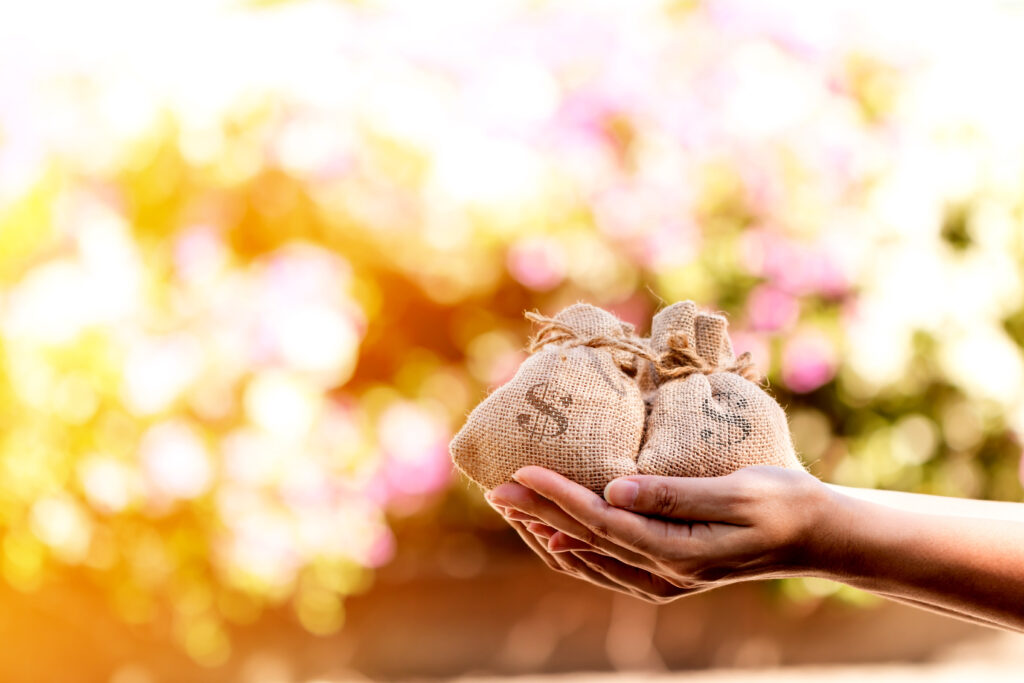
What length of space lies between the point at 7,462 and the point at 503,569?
1.70 metres

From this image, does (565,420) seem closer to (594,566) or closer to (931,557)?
(594,566)

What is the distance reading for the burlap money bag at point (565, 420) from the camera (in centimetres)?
126

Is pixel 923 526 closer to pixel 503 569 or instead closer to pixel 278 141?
pixel 503 569

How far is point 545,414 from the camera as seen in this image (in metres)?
1.30

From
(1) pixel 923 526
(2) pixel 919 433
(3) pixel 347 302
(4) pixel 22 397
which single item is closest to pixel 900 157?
(2) pixel 919 433

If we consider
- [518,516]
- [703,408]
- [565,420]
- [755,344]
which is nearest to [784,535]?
[703,408]

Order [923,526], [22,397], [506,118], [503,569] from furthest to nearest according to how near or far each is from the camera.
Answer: [503,569], [506,118], [22,397], [923,526]

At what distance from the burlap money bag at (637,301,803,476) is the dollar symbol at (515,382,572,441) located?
129mm

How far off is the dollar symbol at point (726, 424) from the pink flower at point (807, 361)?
1795 mm

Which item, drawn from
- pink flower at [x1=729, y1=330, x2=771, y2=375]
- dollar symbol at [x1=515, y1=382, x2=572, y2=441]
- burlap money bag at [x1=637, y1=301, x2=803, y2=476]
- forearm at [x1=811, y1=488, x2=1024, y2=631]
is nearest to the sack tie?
burlap money bag at [x1=637, y1=301, x2=803, y2=476]

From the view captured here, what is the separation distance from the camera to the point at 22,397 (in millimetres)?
2834

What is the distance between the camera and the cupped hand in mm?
1153

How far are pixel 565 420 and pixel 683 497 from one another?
0.22 metres

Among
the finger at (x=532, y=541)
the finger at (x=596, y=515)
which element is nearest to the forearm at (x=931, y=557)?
the finger at (x=596, y=515)
